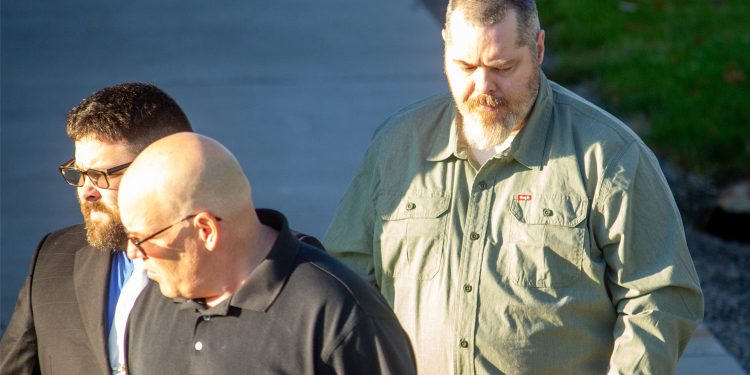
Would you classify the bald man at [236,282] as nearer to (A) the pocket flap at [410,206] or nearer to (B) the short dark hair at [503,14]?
(A) the pocket flap at [410,206]

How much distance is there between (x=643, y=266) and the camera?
302 cm

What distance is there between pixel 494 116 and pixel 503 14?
0.28 meters

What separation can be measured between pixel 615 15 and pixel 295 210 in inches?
193

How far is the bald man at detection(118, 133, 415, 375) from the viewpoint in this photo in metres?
2.38

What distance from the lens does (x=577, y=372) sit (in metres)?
3.08

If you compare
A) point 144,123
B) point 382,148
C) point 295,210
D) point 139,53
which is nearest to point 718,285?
point 295,210

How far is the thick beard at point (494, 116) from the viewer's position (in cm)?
312

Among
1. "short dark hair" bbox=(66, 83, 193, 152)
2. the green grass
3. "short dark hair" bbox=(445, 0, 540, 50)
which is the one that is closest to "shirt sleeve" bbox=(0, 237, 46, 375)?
"short dark hair" bbox=(66, 83, 193, 152)

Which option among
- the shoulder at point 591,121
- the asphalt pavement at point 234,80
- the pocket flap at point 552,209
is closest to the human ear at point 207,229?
the pocket flap at point 552,209

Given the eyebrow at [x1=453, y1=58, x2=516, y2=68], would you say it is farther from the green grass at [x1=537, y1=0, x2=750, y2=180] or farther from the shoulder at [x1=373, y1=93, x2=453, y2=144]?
the green grass at [x1=537, y1=0, x2=750, y2=180]

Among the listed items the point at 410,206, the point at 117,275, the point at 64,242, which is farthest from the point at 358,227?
the point at 64,242

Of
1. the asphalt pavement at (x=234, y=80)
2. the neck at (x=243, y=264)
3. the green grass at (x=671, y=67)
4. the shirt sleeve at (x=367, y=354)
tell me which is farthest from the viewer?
the green grass at (x=671, y=67)

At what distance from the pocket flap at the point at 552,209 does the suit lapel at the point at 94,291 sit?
44.3 inches

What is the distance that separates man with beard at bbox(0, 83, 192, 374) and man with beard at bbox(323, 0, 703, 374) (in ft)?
2.51
